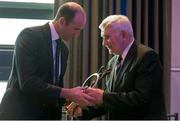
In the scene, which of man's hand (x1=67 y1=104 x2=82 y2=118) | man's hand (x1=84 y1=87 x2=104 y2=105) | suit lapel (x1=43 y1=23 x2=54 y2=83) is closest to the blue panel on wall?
man's hand (x1=67 y1=104 x2=82 y2=118)

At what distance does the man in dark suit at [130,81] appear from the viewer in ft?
7.38

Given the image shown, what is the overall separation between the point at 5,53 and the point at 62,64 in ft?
4.21

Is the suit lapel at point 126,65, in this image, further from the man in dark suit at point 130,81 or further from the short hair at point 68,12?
the short hair at point 68,12

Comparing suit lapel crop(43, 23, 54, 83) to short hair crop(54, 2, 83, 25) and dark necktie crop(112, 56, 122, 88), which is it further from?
dark necktie crop(112, 56, 122, 88)

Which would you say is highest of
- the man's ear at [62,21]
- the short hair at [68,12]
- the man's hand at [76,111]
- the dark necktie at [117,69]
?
the short hair at [68,12]

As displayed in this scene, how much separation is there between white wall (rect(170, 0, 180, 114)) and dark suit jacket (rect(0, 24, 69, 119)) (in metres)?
1.82

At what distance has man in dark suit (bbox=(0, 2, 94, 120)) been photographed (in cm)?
220

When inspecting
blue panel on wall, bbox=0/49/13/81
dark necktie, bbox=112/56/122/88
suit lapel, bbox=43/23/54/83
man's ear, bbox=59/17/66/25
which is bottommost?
blue panel on wall, bbox=0/49/13/81

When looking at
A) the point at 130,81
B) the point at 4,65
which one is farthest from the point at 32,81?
the point at 4,65

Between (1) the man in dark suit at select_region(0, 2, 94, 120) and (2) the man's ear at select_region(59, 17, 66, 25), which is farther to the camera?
(2) the man's ear at select_region(59, 17, 66, 25)

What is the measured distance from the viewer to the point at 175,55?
12.8 ft

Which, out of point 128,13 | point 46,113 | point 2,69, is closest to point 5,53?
point 2,69

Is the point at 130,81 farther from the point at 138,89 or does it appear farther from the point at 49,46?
the point at 49,46

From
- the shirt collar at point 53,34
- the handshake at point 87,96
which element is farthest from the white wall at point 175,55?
the shirt collar at point 53,34
